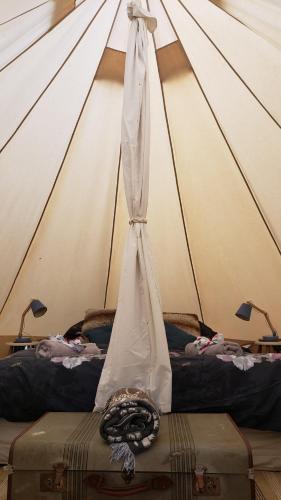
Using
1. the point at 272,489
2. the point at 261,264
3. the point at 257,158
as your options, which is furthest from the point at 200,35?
the point at 272,489

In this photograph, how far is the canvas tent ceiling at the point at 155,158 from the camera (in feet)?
9.43

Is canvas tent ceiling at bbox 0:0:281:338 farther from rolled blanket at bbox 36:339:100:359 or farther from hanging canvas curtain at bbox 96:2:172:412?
rolled blanket at bbox 36:339:100:359

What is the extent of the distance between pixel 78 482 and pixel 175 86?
112 inches

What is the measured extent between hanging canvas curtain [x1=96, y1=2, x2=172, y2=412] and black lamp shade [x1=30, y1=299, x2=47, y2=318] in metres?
1.84

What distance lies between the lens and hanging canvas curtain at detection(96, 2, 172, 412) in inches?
74.6

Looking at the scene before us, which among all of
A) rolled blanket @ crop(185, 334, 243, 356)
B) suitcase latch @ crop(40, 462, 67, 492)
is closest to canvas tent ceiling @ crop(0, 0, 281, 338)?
rolled blanket @ crop(185, 334, 243, 356)

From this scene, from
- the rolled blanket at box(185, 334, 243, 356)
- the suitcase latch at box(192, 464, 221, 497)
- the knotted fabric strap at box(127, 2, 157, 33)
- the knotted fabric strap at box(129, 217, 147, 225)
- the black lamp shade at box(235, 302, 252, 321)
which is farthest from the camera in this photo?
the black lamp shade at box(235, 302, 252, 321)

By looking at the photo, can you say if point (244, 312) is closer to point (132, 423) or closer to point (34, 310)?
point (34, 310)

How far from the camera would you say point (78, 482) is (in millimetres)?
1396

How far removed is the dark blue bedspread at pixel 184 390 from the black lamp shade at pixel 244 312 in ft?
5.07

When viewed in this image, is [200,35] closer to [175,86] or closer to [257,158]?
[175,86]

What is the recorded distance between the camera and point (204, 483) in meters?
1.37

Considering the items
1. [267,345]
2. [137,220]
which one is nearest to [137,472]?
[137,220]

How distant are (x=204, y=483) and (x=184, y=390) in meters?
0.67
